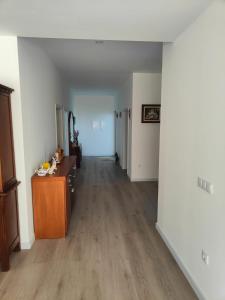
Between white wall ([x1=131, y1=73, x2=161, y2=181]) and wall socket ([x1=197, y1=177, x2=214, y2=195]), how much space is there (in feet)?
11.6

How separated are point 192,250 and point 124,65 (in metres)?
3.55

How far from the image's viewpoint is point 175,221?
2498mm

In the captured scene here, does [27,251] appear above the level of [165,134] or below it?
below

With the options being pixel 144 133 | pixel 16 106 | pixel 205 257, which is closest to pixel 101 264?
pixel 205 257

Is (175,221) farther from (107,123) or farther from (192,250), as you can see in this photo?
(107,123)

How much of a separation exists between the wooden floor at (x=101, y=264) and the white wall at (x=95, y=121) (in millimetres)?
5775

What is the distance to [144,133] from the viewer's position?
5438 millimetres

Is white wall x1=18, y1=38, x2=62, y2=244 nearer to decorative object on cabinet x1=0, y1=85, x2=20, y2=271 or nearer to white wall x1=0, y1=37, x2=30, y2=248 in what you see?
white wall x1=0, y1=37, x2=30, y2=248

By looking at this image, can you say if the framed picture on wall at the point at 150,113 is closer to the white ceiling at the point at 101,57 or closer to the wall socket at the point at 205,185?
the white ceiling at the point at 101,57

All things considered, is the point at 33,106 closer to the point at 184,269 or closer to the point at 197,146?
the point at 197,146

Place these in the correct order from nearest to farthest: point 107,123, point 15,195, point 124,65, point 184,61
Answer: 1. point 184,61
2. point 15,195
3. point 124,65
4. point 107,123

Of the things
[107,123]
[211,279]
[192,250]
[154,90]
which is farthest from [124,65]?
[107,123]

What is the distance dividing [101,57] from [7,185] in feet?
8.68

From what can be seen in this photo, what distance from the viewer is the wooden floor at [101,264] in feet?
6.57
